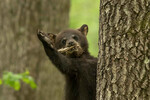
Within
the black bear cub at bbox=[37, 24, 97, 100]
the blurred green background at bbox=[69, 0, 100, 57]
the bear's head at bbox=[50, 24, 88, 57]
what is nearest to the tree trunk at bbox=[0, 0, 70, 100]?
the bear's head at bbox=[50, 24, 88, 57]

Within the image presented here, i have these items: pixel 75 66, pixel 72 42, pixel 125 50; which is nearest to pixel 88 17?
pixel 72 42

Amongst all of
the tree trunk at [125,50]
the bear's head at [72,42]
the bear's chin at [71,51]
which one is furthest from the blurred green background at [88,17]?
the tree trunk at [125,50]

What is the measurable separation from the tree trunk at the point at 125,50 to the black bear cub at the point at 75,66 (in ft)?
4.55

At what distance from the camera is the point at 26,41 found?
787cm

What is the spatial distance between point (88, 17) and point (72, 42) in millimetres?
18123

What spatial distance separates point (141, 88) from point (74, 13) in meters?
21.1

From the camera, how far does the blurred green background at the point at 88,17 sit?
22008 millimetres

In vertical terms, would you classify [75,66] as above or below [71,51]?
below

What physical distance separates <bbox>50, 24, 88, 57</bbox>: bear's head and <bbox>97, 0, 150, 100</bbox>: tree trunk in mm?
1878

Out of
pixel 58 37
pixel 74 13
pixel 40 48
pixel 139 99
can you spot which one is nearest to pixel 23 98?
pixel 40 48

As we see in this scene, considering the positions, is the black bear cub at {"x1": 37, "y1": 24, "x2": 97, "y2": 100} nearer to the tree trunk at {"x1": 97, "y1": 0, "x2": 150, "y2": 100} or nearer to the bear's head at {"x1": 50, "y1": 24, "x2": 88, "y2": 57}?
the bear's head at {"x1": 50, "y1": 24, "x2": 88, "y2": 57}

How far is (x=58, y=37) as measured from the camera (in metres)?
6.32

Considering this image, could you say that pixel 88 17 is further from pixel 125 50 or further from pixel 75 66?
pixel 125 50

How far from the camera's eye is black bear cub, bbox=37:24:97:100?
194 inches
